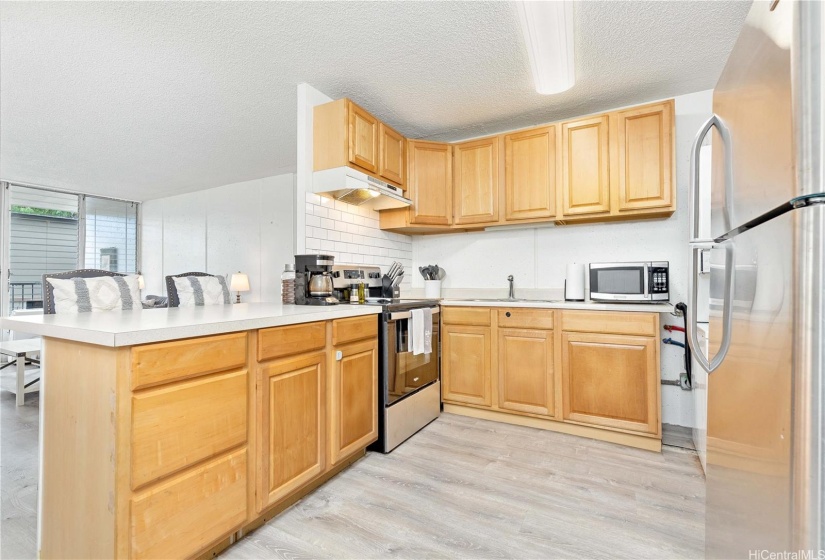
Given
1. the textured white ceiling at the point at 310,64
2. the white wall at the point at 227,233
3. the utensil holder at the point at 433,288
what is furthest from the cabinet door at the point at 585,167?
the white wall at the point at 227,233

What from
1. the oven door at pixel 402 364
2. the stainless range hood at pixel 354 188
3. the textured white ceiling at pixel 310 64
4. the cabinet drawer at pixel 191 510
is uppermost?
the textured white ceiling at pixel 310 64

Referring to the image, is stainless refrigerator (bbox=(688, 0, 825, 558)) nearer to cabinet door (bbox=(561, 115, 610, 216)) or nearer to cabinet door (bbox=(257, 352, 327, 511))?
cabinet door (bbox=(257, 352, 327, 511))

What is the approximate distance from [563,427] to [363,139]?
8.27 ft

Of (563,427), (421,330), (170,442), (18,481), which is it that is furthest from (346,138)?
(18,481)

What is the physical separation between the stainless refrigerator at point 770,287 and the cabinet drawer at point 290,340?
1.48m

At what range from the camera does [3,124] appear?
3.60 metres

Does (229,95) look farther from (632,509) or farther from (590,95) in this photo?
(632,509)

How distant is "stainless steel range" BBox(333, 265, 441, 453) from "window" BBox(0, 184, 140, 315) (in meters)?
5.77

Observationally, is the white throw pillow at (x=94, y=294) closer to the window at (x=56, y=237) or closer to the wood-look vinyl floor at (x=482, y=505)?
the wood-look vinyl floor at (x=482, y=505)

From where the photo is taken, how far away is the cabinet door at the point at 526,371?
2.81m

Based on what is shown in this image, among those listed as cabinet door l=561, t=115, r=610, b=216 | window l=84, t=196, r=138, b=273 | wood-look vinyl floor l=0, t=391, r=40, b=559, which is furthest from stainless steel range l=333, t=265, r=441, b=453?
window l=84, t=196, r=138, b=273

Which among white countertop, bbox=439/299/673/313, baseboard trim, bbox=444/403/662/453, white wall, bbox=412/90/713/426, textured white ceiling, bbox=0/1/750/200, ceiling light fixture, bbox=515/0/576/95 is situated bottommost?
baseboard trim, bbox=444/403/662/453

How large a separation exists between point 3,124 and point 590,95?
5.17 m

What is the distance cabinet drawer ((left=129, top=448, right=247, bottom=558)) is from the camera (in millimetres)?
1200
